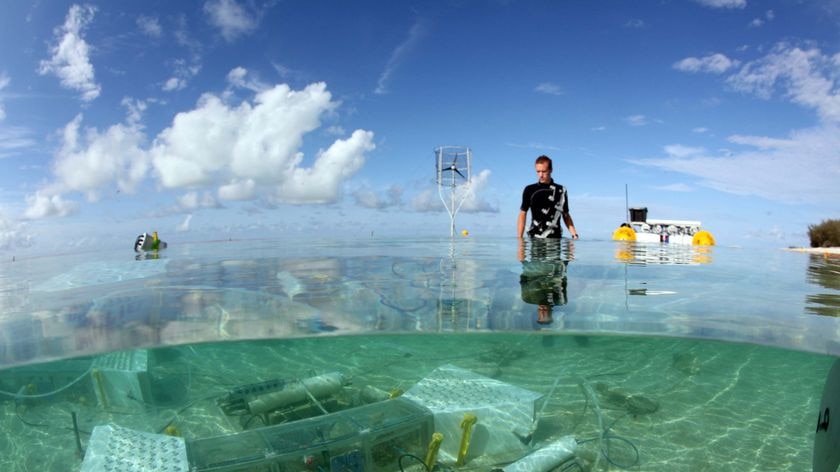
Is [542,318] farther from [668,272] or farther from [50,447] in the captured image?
Result: [50,447]

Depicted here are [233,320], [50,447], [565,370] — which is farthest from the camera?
[565,370]

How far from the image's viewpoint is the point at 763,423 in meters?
7.55

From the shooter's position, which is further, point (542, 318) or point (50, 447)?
point (542, 318)

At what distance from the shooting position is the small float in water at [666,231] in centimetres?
2178

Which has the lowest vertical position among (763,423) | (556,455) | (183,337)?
(763,423)

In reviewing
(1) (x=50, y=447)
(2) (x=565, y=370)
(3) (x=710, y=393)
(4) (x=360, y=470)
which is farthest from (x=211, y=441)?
(3) (x=710, y=393)

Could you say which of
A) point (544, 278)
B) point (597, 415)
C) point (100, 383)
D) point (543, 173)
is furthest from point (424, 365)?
point (100, 383)

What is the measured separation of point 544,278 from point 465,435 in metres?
Answer: 3.42

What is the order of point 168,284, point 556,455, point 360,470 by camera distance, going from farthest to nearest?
A: point 168,284 < point 556,455 < point 360,470

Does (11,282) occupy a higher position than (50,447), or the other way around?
(11,282)

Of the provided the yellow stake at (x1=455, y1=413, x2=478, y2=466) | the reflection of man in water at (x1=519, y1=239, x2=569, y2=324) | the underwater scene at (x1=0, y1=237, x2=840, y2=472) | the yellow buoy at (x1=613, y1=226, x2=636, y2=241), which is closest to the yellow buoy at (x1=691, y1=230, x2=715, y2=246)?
the yellow buoy at (x1=613, y1=226, x2=636, y2=241)

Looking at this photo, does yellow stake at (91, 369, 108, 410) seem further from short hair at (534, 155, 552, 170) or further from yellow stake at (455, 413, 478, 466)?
short hair at (534, 155, 552, 170)

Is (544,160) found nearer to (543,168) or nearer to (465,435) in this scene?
(543,168)

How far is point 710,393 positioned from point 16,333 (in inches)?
468
